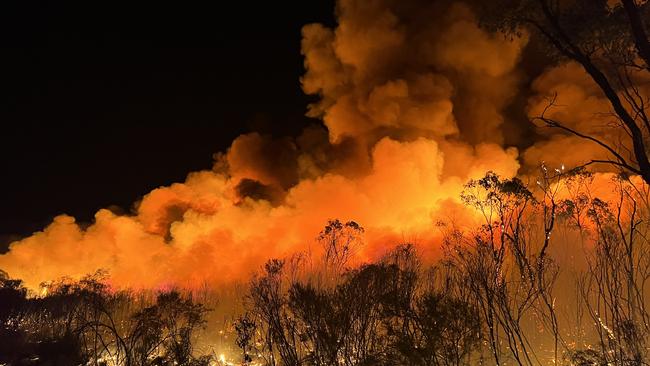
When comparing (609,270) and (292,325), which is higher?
(609,270)

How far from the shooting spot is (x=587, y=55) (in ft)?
34.2

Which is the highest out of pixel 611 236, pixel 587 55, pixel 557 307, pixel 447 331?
pixel 587 55

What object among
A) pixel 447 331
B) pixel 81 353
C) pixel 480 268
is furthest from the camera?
pixel 81 353

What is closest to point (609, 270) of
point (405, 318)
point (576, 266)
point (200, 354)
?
point (576, 266)

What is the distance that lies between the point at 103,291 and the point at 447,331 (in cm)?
1647

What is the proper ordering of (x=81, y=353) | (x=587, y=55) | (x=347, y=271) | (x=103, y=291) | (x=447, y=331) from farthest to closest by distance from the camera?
(x=103, y=291) < (x=81, y=353) < (x=347, y=271) < (x=447, y=331) < (x=587, y=55)

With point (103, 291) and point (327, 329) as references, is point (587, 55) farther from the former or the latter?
point (103, 291)

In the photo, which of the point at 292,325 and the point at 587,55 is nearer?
the point at 587,55

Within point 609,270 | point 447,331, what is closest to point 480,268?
point 447,331

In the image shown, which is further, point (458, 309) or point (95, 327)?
point (95, 327)

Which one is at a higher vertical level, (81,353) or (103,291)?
(103,291)

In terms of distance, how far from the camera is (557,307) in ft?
58.7

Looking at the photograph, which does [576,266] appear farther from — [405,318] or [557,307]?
[405,318]

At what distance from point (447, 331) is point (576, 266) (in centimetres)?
666
